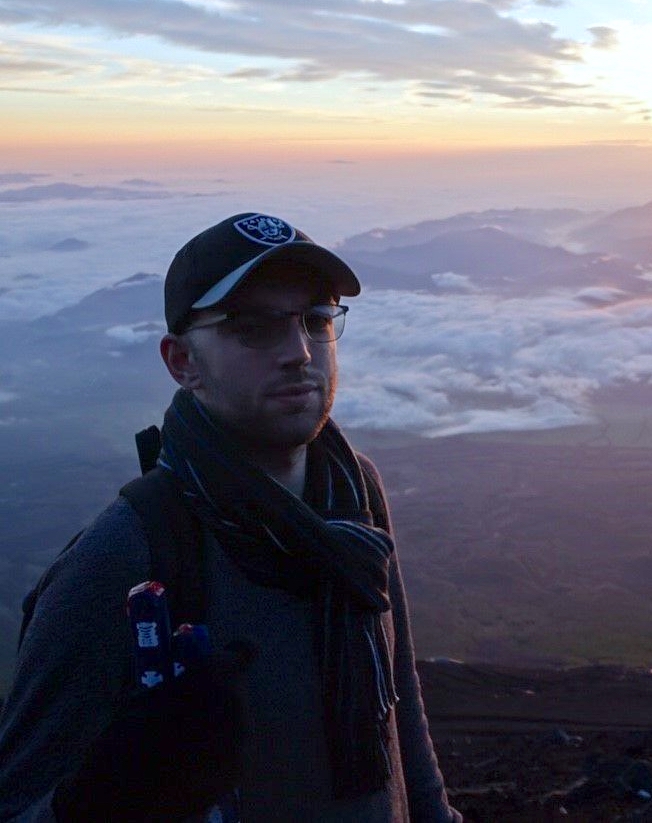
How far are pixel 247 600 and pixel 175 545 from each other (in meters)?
0.20

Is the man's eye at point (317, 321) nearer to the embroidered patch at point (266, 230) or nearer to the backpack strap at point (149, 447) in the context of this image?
the embroidered patch at point (266, 230)

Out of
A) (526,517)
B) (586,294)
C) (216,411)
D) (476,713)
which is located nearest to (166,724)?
(216,411)

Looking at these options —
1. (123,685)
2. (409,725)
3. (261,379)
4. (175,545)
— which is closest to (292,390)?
(261,379)

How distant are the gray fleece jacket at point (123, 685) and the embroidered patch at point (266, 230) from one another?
2.07 feet

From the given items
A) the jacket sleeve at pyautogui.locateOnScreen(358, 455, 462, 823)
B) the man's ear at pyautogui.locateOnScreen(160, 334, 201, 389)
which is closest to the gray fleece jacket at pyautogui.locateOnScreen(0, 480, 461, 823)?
the jacket sleeve at pyautogui.locateOnScreen(358, 455, 462, 823)

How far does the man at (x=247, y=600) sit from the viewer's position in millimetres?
1606

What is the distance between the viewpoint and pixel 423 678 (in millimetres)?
21938

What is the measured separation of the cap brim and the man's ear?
116 mm

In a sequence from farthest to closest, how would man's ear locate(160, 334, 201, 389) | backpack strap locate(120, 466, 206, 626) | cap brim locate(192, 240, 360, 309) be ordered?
1. man's ear locate(160, 334, 201, 389)
2. cap brim locate(192, 240, 360, 309)
3. backpack strap locate(120, 466, 206, 626)

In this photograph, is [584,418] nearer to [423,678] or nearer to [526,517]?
[526,517]

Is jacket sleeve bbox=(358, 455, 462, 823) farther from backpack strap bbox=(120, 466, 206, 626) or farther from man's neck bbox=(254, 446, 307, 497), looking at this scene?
backpack strap bbox=(120, 466, 206, 626)

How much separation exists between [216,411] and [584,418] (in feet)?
312

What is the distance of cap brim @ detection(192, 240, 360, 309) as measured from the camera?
6.22ft

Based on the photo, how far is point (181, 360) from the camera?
2043mm
